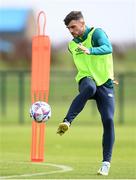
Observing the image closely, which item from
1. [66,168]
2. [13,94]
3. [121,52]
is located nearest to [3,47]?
[121,52]

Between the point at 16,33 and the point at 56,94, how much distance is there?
4261 cm

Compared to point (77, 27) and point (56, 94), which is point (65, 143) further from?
point (56, 94)

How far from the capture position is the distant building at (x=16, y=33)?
6931 cm

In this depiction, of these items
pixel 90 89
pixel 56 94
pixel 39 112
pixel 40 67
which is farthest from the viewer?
pixel 56 94

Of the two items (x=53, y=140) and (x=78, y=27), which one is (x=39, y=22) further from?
(x=53, y=140)

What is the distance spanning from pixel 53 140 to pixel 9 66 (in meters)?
40.9

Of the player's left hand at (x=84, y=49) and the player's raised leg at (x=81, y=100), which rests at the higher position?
the player's left hand at (x=84, y=49)

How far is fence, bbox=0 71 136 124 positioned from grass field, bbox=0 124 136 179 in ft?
6.67

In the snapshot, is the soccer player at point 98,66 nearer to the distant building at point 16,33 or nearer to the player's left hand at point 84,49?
the player's left hand at point 84,49

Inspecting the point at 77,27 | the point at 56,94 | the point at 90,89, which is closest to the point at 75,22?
the point at 77,27

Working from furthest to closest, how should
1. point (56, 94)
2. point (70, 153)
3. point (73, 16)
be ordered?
1. point (56, 94)
2. point (70, 153)
3. point (73, 16)

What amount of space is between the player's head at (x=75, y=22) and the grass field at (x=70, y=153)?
2.10 m

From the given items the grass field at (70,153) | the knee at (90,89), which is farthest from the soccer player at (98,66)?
the grass field at (70,153)

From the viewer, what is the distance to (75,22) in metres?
12.8
